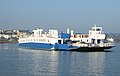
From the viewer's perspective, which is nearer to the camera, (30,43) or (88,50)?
(88,50)

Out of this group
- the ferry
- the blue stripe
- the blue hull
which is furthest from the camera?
the blue stripe

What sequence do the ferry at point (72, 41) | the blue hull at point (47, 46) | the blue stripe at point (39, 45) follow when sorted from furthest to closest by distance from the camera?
the blue stripe at point (39, 45) → the blue hull at point (47, 46) → the ferry at point (72, 41)

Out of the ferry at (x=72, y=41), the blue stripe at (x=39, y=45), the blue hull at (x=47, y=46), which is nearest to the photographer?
the ferry at (x=72, y=41)

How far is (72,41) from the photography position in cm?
8750

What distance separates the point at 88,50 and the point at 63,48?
5.91 metres

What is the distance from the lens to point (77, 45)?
80.9 metres

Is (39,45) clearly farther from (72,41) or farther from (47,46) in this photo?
(72,41)

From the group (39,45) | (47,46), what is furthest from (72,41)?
(39,45)

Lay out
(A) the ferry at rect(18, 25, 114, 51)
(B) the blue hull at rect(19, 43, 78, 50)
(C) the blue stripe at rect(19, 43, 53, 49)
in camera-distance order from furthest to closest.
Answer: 1. (C) the blue stripe at rect(19, 43, 53, 49)
2. (B) the blue hull at rect(19, 43, 78, 50)
3. (A) the ferry at rect(18, 25, 114, 51)

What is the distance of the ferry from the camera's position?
3179 inches

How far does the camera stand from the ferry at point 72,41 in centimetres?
8075

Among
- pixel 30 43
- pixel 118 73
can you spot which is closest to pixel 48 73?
pixel 118 73

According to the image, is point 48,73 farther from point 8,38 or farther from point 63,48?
point 8,38

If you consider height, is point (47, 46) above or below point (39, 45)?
below
